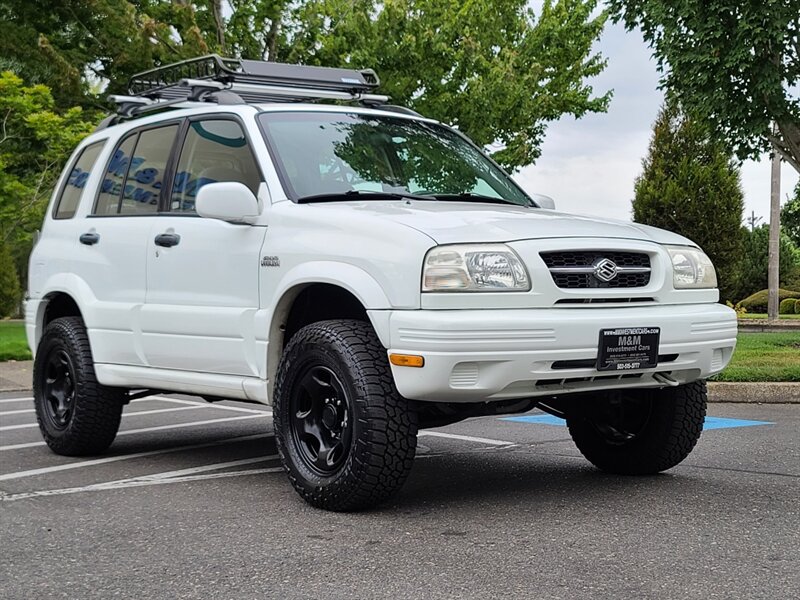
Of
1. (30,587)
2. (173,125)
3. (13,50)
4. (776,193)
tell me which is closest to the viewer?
(30,587)

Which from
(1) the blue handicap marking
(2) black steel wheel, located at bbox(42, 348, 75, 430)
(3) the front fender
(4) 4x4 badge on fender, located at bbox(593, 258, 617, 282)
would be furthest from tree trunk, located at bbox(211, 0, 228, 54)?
(4) 4x4 badge on fender, located at bbox(593, 258, 617, 282)

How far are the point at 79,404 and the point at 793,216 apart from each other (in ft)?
154

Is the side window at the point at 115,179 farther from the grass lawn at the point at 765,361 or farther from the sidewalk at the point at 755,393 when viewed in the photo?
the grass lawn at the point at 765,361

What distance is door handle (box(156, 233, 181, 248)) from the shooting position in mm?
6149

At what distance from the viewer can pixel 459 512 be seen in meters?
5.12

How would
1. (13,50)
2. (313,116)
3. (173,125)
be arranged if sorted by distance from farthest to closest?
(13,50) → (173,125) → (313,116)

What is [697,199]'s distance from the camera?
Answer: 40500mm

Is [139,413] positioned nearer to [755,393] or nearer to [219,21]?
[755,393]

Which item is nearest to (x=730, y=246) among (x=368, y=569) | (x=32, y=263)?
(x=32, y=263)

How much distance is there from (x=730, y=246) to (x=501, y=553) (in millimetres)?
38117

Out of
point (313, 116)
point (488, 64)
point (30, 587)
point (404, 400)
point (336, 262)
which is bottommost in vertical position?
point (30, 587)

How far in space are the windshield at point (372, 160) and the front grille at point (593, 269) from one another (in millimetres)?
1110

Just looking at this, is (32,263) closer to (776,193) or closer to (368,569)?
(368,569)

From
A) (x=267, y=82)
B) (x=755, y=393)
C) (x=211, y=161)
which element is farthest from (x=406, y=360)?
(x=755, y=393)
